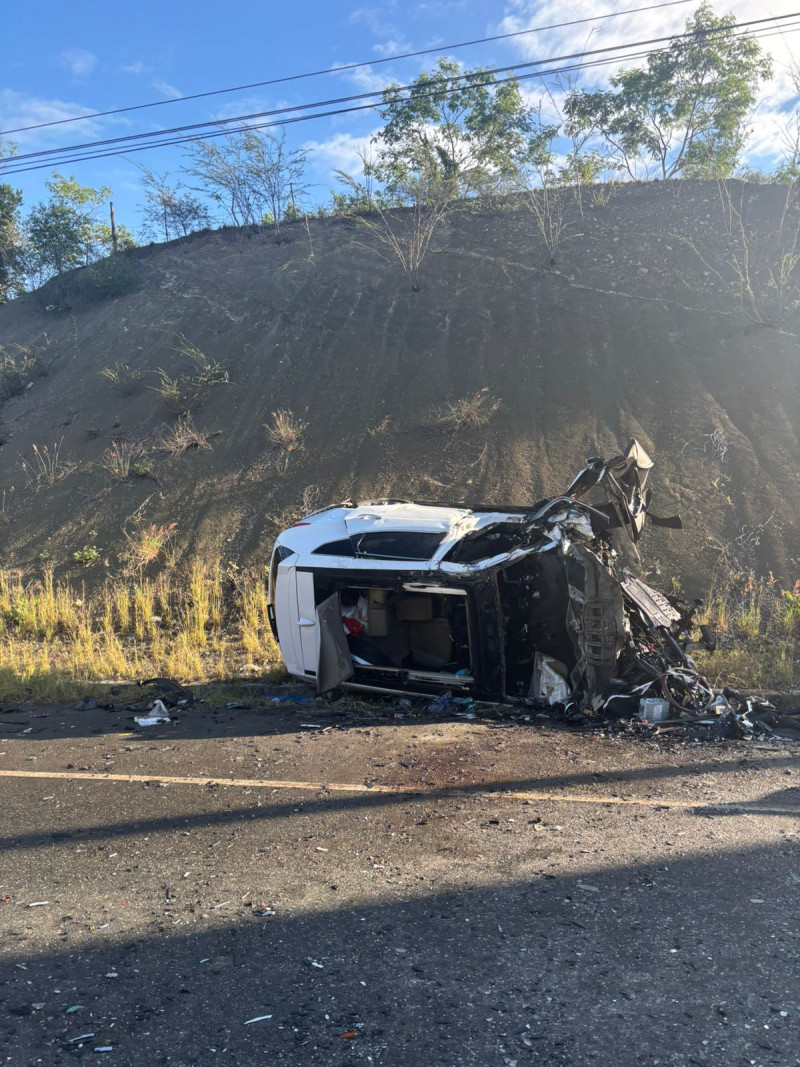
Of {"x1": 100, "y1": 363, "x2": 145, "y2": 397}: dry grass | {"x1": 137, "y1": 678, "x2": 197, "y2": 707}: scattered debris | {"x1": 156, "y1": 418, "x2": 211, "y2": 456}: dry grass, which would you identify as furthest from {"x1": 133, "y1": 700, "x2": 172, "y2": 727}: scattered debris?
{"x1": 100, "y1": 363, "x2": 145, "y2": 397}: dry grass

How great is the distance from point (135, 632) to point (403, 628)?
5377 mm

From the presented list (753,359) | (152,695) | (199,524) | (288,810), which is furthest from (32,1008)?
(753,359)

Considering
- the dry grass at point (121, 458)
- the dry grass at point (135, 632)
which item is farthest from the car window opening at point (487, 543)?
the dry grass at point (121, 458)

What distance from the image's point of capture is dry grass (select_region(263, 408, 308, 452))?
662 inches

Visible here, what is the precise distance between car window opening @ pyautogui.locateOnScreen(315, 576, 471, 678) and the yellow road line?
2071 mm

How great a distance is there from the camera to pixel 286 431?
16.9 m

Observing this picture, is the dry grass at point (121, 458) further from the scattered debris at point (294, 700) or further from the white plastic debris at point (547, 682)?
the white plastic debris at point (547, 682)

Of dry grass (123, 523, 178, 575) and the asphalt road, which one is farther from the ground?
dry grass (123, 523, 178, 575)

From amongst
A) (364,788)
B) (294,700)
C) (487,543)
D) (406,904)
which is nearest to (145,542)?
(294,700)

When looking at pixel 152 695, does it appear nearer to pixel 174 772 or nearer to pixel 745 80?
pixel 174 772

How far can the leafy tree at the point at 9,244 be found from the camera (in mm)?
32062

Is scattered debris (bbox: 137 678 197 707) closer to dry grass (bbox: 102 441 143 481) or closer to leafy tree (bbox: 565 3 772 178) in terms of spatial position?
dry grass (bbox: 102 441 143 481)

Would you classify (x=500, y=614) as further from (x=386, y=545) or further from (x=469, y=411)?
(x=469, y=411)

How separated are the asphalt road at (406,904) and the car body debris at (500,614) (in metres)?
0.69
